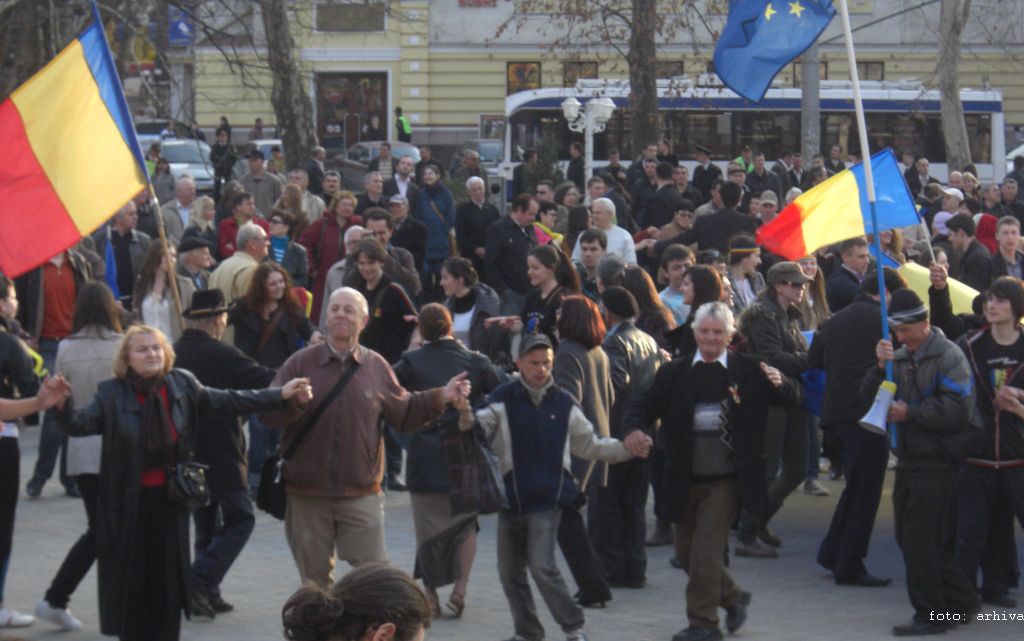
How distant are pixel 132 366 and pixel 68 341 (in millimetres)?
1964

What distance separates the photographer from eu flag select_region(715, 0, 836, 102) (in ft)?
35.7

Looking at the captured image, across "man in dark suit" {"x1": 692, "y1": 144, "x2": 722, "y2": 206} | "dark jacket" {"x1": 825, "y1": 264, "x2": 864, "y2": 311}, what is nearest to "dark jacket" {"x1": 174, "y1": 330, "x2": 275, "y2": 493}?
"dark jacket" {"x1": 825, "y1": 264, "x2": 864, "y2": 311}

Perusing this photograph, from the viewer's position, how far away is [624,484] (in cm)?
965

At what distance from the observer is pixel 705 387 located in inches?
331

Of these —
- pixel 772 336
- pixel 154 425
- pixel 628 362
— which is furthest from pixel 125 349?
pixel 772 336

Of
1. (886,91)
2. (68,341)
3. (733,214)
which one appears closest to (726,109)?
(886,91)

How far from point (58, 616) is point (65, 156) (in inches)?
90.3

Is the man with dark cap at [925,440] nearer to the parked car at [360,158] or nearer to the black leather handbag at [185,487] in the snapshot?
the black leather handbag at [185,487]

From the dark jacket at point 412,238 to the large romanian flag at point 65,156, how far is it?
7.55 metres

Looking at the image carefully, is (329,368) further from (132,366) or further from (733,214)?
(733,214)

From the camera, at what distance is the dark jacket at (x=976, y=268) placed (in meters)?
14.0

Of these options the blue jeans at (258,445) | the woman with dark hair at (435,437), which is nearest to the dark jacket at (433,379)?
the woman with dark hair at (435,437)

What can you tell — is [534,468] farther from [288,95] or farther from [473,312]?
[288,95]

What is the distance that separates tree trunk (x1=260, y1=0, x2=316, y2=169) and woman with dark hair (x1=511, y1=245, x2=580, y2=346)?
16.2 metres
